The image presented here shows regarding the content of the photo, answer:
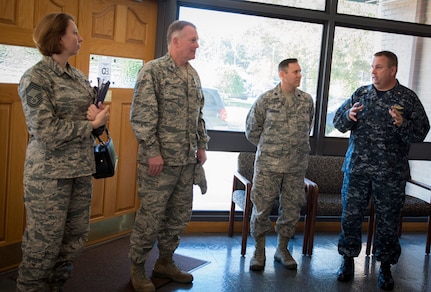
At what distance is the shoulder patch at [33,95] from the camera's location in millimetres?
2377

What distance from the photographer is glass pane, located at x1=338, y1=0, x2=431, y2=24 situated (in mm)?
4723

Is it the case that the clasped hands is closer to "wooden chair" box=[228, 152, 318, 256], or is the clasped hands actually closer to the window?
"wooden chair" box=[228, 152, 318, 256]

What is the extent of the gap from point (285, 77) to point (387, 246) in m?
1.44

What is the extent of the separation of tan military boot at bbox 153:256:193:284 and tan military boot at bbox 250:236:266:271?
0.56 meters

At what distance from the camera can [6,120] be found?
318 centimetres

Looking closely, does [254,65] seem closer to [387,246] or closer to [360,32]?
[360,32]

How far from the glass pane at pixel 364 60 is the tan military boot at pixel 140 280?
2516 millimetres

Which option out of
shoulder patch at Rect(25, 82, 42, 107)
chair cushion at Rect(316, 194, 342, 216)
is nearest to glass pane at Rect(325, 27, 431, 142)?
chair cushion at Rect(316, 194, 342, 216)

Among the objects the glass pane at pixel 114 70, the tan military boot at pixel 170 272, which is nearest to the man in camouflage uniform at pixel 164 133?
the tan military boot at pixel 170 272

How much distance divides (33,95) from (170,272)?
1.59 meters

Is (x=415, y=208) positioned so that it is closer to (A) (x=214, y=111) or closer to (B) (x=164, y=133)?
(A) (x=214, y=111)

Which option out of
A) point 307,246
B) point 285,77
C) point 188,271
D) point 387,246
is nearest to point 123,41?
point 285,77

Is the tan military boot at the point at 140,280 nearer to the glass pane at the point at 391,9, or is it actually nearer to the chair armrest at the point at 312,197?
the chair armrest at the point at 312,197

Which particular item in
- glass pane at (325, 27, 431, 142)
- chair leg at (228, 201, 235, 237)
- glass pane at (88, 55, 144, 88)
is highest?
glass pane at (325, 27, 431, 142)
